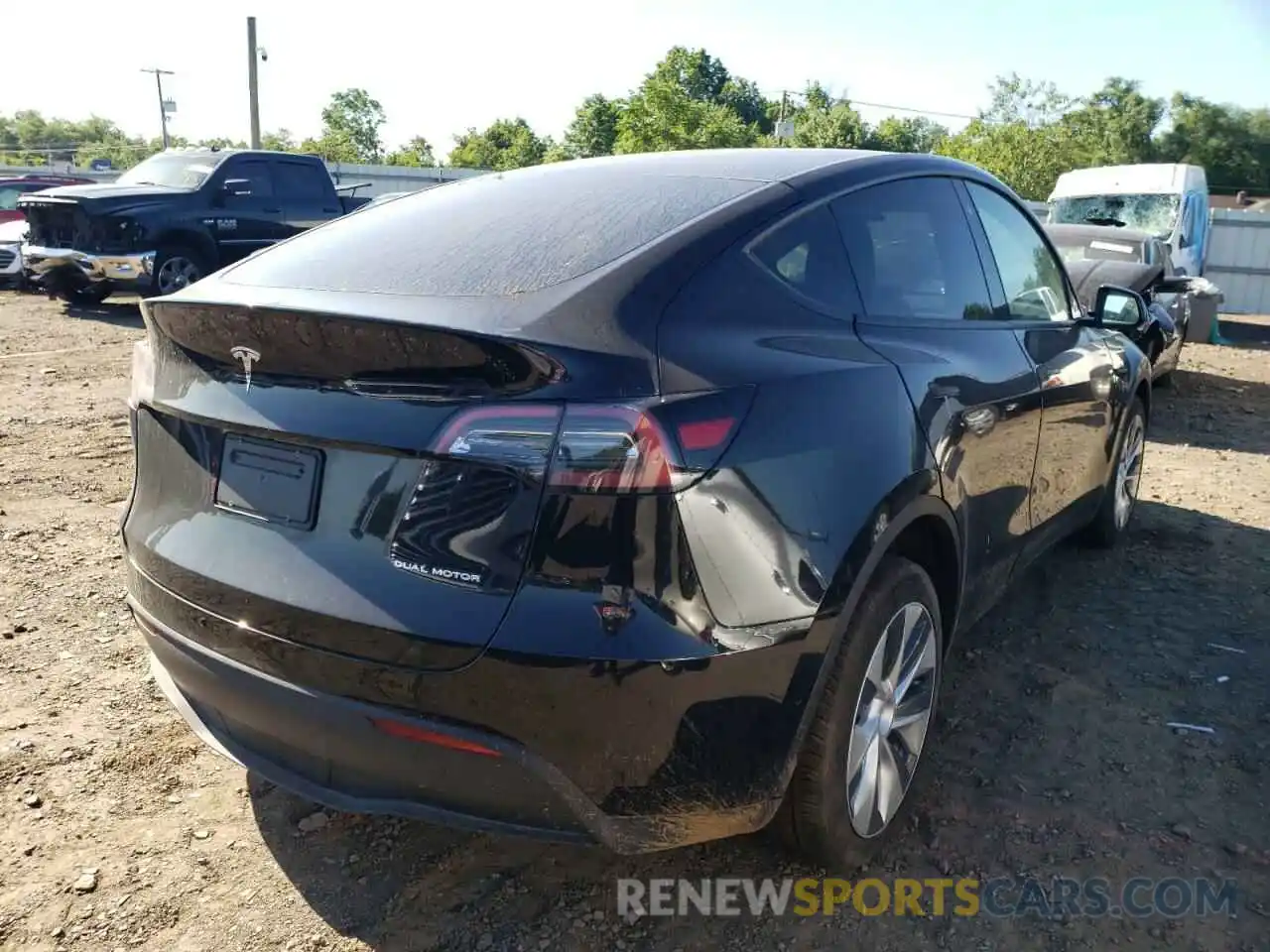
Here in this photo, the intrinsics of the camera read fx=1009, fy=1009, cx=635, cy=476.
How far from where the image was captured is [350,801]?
1.99m

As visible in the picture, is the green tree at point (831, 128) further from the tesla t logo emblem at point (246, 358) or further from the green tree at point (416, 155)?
the tesla t logo emblem at point (246, 358)

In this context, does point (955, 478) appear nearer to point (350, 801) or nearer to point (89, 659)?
point (350, 801)

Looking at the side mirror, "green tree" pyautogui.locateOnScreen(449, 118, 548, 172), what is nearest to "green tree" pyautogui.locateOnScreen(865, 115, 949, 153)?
"green tree" pyautogui.locateOnScreen(449, 118, 548, 172)

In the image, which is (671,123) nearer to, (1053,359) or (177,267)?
(177,267)

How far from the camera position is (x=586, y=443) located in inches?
69.7

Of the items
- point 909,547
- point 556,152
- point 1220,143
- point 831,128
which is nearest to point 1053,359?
point 909,547

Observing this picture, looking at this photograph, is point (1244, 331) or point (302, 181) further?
point (1244, 331)

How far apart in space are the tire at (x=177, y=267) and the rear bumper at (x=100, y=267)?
0.11 metres

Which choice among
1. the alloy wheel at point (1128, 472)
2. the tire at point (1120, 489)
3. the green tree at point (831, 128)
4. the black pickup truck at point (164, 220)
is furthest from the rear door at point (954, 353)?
the green tree at point (831, 128)

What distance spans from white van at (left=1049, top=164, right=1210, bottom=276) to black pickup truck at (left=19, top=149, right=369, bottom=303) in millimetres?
11128

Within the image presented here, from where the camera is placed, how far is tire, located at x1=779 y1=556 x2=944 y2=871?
216cm

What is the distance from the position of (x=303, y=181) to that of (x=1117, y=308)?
1168 centimetres

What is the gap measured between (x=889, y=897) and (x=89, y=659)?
2.69m

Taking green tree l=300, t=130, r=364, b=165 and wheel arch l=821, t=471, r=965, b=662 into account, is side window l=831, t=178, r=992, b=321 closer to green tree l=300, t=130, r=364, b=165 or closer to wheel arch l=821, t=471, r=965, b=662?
wheel arch l=821, t=471, r=965, b=662
